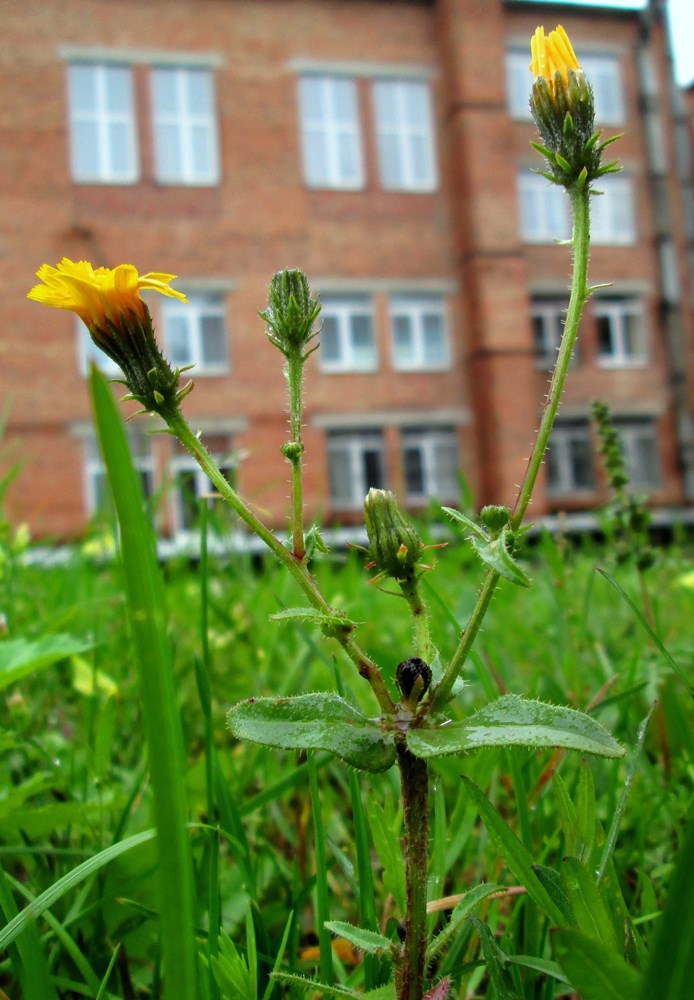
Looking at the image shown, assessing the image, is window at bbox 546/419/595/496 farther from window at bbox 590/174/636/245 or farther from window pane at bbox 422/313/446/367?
window at bbox 590/174/636/245

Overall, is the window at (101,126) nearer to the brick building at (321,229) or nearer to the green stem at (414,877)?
the brick building at (321,229)

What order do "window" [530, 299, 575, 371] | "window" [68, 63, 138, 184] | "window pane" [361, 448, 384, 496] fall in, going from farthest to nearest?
"window" [530, 299, 575, 371] < "window pane" [361, 448, 384, 496] < "window" [68, 63, 138, 184]

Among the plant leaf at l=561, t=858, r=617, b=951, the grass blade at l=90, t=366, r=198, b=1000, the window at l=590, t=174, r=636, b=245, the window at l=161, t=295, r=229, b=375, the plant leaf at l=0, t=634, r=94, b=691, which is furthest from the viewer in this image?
the window at l=590, t=174, r=636, b=245

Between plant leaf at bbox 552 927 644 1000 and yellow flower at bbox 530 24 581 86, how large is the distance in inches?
14.0

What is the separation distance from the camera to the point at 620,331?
371 inches

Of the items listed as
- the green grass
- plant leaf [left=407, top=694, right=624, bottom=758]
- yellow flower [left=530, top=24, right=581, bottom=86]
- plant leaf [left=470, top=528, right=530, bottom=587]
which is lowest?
the green grass

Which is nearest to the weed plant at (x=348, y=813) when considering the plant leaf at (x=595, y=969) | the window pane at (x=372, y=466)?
the plant leaf at (x=595, y=969)

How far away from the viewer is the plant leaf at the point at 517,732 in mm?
312

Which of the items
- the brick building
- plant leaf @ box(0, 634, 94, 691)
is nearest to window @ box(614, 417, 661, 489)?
the brick building

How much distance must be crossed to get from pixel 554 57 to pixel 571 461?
9.06 meters

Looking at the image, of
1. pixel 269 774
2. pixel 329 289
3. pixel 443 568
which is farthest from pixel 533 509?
pixel 269 774

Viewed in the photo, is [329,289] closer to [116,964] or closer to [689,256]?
[689,256]

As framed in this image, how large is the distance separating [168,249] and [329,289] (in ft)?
5.22

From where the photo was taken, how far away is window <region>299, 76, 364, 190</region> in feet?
28.3
